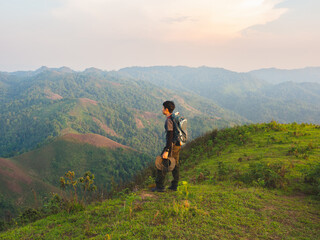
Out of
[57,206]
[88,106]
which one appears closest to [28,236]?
[57,206]

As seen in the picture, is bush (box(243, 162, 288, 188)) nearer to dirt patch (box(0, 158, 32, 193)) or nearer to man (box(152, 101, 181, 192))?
man (box(152, 101, 181, 192))

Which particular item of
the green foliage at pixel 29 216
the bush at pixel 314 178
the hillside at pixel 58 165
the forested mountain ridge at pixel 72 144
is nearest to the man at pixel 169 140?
the forested mountain ridge at pixel 72 144

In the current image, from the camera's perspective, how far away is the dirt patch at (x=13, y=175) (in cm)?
4959

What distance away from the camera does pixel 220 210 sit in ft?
14.5

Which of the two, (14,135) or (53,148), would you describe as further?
(14,135)

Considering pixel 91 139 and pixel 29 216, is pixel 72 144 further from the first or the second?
pixel 29 216

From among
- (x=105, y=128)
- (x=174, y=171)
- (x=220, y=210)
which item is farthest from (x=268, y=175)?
(x=105, y=128)

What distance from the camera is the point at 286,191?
568 centimetres

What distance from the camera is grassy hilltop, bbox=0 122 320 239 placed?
3.66m

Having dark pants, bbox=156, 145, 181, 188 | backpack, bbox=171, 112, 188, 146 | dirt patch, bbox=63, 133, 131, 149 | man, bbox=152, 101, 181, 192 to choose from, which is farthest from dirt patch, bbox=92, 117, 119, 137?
backpack, bbox=171, 112, 188, 146

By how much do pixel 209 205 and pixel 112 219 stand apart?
251 cm

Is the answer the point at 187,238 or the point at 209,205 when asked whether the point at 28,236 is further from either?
the point at 209,205

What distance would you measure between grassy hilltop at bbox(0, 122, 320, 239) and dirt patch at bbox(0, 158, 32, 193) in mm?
60538

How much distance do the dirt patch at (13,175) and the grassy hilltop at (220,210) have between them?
60538 millimetres
